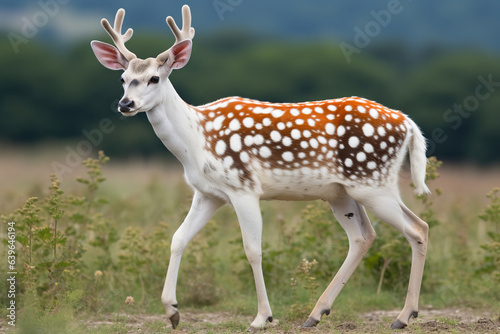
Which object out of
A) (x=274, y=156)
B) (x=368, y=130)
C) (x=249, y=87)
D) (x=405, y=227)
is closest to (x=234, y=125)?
(x=274, y=156)

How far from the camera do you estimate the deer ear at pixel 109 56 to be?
326 inches

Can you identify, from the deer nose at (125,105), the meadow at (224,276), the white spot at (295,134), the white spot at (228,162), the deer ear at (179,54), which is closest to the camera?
the deer nose at (125,105)

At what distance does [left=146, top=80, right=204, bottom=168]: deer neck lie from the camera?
8102 mm

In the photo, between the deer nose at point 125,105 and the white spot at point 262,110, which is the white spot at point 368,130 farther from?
the deer nose at point 125,105

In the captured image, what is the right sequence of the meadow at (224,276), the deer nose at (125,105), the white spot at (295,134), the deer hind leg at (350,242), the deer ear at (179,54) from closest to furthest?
the deer nose at (125,105) → the deer ear at (179,54) → the white spot at (295,134) → the deer hind leg at (350,242) → the meadow at (224,276)

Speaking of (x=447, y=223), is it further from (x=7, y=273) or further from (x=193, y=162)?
(x=7, y=273)

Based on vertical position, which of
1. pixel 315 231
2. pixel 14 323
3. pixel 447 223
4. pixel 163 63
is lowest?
pixel 447 223

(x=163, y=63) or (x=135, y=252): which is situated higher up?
(x=163, y=63)

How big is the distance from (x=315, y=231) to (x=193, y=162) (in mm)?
3114

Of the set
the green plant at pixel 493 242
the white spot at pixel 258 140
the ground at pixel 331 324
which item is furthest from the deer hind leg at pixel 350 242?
the green plant at pixel 493 242

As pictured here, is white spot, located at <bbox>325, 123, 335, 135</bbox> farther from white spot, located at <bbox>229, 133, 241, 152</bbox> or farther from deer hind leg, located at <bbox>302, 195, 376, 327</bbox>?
white spot, located at <bbox>229, 133, 241, 152</bbox>

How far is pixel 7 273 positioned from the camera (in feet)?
30.2

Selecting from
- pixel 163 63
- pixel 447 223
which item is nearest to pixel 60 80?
pixel 447 223

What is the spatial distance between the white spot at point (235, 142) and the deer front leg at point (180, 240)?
57cm
